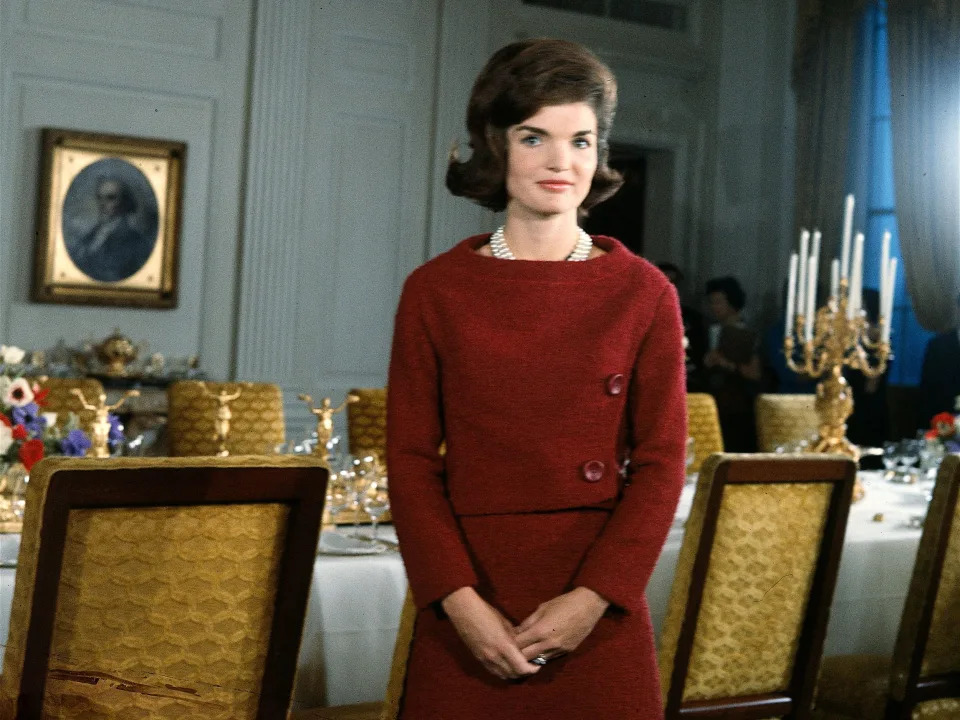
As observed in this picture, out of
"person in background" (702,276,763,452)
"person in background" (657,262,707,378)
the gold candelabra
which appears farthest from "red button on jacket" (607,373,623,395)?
"person in background" (657,262,707,378)

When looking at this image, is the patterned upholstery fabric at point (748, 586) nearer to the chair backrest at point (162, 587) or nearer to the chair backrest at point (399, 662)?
the chair backrest at point (399, 662)

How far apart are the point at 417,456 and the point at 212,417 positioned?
2.78m

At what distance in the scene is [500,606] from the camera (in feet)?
4.04

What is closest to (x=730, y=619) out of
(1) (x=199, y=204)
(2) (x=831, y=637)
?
(2) (x=831, y=637)

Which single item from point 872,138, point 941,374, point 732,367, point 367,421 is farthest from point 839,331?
point 872,138

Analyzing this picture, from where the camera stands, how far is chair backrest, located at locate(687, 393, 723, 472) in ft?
14.6

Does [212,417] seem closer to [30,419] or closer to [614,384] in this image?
[30,419]

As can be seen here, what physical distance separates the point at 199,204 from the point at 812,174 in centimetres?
348

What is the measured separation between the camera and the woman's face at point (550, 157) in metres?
1.23

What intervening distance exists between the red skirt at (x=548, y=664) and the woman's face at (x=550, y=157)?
12.3 inches

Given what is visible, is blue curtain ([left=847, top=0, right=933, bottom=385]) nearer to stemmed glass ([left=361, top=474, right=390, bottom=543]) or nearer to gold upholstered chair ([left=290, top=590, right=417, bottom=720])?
stemmed glass ([left=361, top=474, right=390, bottom=543])

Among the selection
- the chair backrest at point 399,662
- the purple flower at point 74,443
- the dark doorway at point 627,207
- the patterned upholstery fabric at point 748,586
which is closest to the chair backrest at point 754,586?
the patterned upholstery fabric at point 748,586

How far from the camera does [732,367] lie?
688cm

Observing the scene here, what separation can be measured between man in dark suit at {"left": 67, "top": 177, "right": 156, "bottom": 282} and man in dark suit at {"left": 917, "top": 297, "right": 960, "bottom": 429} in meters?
3.92
